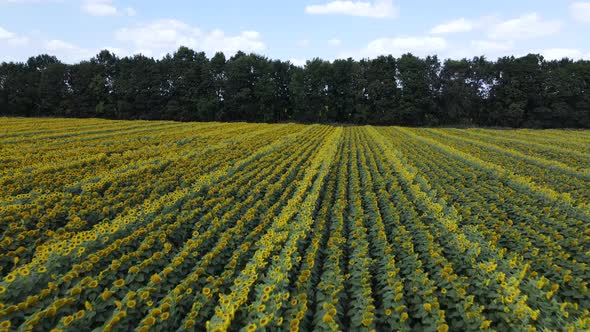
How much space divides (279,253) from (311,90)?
4365 cm

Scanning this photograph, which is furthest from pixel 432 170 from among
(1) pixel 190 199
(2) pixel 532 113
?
(2) pixel 532 113

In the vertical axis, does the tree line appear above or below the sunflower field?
above

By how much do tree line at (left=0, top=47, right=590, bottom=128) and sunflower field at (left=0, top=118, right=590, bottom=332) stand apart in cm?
3775

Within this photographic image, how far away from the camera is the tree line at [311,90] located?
44.7 metres

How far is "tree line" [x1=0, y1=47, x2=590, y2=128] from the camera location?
44.7 metres

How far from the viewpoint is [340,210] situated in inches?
265

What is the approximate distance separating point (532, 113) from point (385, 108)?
19.7 meters

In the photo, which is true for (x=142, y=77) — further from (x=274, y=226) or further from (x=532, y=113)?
(x=532, y=113)

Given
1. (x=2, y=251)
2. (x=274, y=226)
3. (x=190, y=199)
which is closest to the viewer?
(x=2, y=251)

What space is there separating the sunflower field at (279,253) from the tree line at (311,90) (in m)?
37.8

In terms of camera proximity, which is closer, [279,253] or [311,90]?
[279,253]

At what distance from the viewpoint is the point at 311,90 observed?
153ft

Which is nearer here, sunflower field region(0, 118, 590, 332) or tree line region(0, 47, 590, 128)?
sunflower field region(0, 118, 590, 332)

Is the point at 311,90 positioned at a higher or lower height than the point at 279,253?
higher
